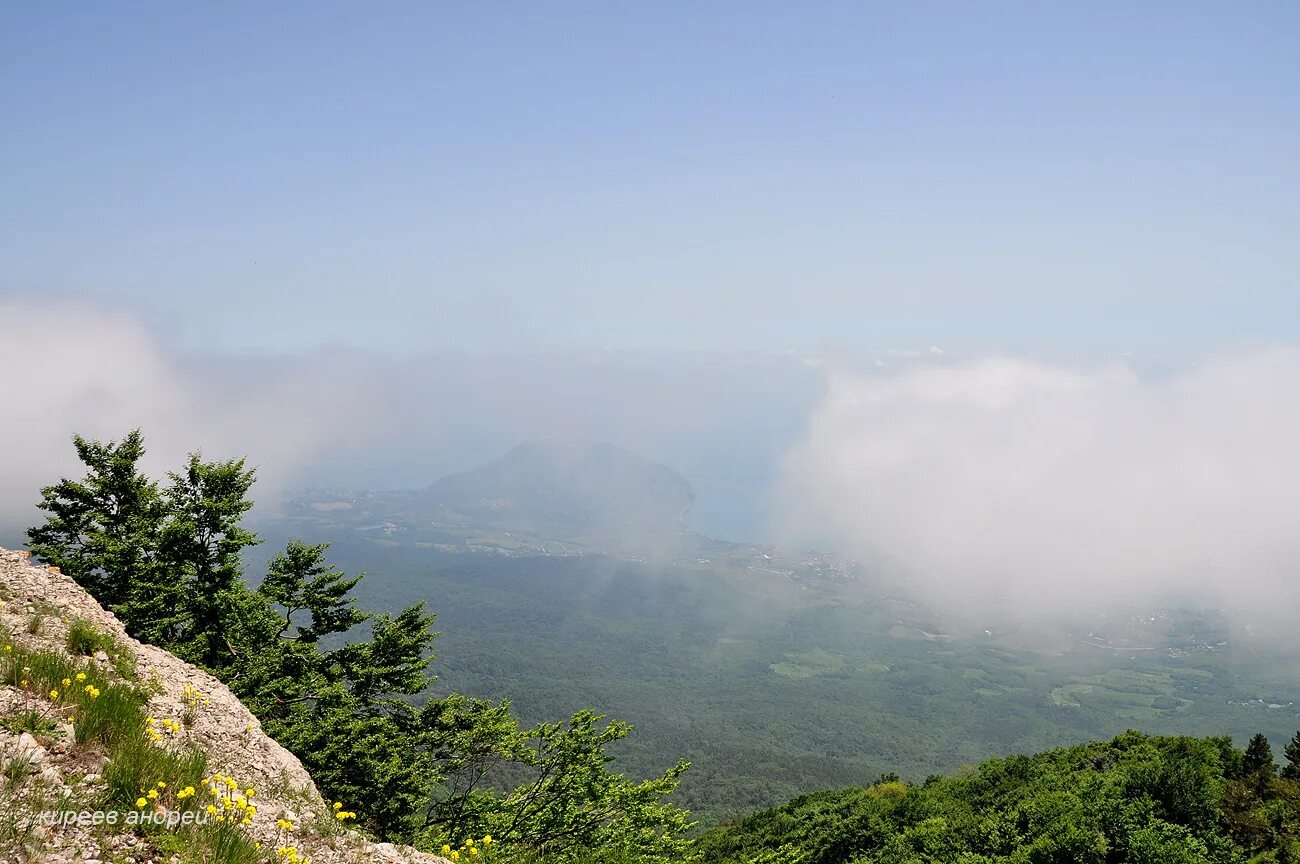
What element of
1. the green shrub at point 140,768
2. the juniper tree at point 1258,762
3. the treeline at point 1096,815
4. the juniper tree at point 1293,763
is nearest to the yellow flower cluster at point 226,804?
the green shrub at point 140,768

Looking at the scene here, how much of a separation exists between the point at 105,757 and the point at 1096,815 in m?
23.6

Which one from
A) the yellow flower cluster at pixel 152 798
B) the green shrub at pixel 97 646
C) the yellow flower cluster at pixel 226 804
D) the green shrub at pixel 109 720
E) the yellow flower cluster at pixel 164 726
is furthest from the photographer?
the green shrub at pixel 97 646

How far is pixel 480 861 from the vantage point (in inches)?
380

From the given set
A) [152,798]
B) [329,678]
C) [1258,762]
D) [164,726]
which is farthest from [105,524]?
[1258,762]

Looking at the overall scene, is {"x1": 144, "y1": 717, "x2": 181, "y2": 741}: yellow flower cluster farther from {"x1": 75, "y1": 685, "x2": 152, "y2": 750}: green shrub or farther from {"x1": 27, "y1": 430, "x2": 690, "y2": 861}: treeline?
{"x1": 27, "y1": 430, "x2": 690, "y2": 861}: treeline

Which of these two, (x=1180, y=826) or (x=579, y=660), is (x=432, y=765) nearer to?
(x=1180, y=826)

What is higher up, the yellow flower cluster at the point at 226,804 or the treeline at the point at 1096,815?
the yellow flower cluster at the point at 226,804

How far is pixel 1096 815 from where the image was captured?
18.5m

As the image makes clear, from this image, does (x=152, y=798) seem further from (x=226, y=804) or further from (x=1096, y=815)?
(x=1096, y=815)

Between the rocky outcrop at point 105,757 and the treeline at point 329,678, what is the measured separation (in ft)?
20.0

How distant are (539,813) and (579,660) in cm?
19300

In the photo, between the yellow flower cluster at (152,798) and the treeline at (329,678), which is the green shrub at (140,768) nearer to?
the yellow flower cluster at (152,798)

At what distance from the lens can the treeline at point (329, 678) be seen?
16422 mm

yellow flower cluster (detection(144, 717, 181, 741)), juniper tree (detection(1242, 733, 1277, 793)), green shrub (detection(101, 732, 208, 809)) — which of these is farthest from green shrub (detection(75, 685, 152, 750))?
juniper tree (detection(1242, 733, 1277, 793))
